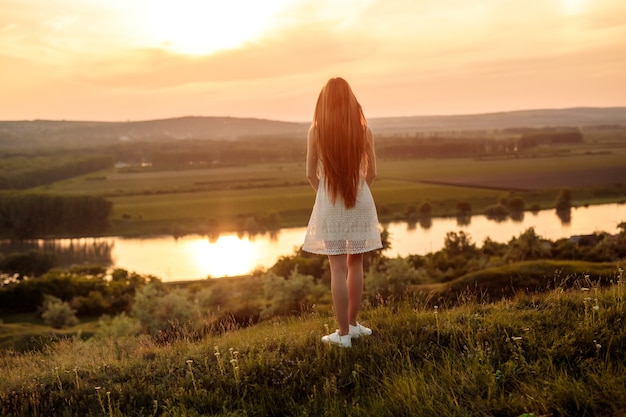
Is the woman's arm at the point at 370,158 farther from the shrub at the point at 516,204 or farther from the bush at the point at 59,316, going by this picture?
the shrub at the point at 516,204

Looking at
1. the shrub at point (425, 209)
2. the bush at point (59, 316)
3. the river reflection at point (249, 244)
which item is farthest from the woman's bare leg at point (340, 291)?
the shrub at point (425, 209)

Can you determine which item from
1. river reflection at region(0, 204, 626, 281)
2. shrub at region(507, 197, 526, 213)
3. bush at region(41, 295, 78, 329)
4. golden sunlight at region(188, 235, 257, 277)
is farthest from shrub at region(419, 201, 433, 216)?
bush at region(41, 295, 78, 329)

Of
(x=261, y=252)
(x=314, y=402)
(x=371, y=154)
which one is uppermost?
(x=371, y=154)

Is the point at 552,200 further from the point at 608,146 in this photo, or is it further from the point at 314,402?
the point at 314,402

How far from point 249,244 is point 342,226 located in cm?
6377

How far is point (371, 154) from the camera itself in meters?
5.33

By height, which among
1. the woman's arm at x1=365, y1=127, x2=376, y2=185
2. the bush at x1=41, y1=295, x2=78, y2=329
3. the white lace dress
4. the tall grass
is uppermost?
the woman's arm at x1=365, y1=127, x2=376, y2=185

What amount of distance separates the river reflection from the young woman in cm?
4329

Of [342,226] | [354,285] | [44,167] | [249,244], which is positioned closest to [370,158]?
[342,226]

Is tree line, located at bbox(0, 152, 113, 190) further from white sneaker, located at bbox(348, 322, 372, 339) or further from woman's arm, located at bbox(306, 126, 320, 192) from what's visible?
white sneaker, located at bbox(348, 322, 372, 339)

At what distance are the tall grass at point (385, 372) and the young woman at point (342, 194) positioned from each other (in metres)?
0.40

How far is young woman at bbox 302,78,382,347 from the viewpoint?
5082mm

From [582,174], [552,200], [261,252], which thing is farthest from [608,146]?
[261,252]

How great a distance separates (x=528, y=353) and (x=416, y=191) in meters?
88.2
